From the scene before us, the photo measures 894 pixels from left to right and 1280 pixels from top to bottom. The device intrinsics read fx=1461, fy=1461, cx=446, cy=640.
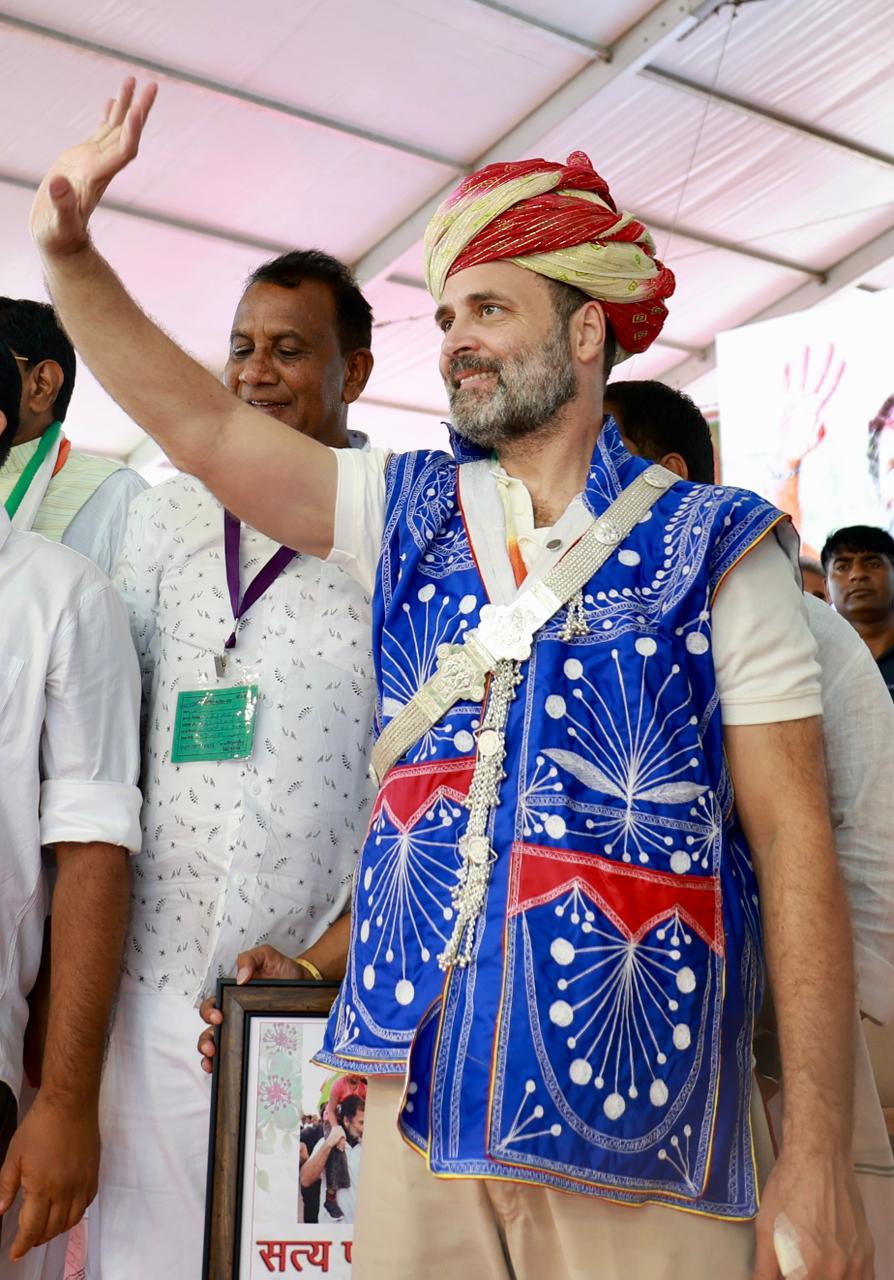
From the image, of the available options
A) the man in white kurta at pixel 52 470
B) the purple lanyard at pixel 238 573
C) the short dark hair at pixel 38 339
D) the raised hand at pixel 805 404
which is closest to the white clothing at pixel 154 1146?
the purple lanyard at pixel 238 573

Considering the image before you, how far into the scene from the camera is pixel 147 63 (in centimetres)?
765

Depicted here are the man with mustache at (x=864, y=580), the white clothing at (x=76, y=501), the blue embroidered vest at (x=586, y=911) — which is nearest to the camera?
the blue embroidered vest at (x=586, y=911)

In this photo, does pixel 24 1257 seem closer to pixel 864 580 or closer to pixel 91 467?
pixel 91 467

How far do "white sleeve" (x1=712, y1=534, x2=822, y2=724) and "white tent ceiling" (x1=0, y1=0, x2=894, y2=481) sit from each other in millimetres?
6287

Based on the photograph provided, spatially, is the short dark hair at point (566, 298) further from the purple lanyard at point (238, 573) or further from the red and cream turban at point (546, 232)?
the purple lanyard at point (238, 573)

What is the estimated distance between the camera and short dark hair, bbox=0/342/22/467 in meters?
2.59

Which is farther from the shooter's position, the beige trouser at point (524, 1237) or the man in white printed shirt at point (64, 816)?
the man in white printed shirt at point (64, 816)

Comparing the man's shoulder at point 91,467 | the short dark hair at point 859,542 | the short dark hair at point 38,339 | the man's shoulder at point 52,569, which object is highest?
the short dark hair at point 859,542

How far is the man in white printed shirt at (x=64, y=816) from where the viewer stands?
7.34ft

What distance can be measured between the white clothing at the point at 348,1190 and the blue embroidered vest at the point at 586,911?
1.55 ft

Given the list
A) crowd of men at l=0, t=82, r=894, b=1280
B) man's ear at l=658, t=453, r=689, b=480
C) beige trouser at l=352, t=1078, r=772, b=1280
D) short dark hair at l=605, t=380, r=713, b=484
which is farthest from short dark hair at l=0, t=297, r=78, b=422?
beige trouser at l=352, t=1078, r=772, b=1280

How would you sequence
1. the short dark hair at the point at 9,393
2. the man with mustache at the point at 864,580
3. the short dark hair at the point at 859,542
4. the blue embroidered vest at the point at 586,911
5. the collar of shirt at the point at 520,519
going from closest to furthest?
1. the blue embroidered vest at the point at 586,911
2. the collar of shirt at the point at 520,519
3. the short dark hair at the point at 9,393
4. the man with mustache at the point at 864,580
5. the short dark hair at the point at 859,542

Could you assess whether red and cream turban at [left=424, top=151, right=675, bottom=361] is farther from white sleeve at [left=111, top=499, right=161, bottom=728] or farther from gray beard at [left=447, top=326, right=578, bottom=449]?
white sleeve at [left=111, top=499, right=161, bottom=728]

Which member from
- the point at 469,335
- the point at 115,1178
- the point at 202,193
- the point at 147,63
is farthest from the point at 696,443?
the point at 202,193
